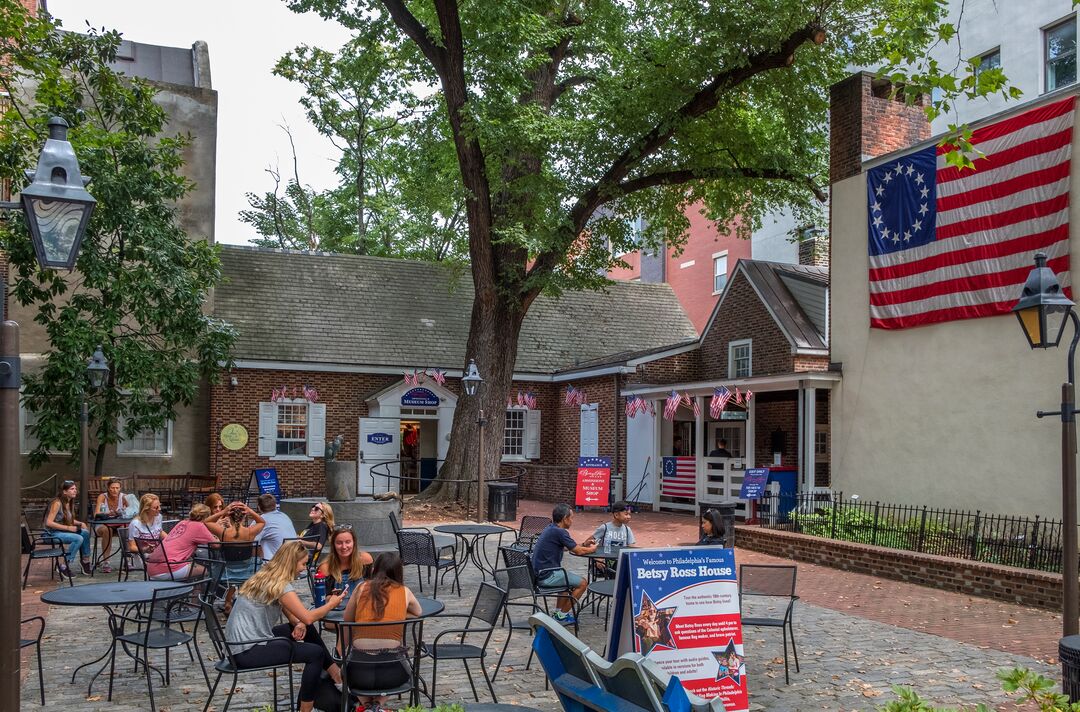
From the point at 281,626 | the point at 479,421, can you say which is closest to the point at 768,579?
the point at 281,626

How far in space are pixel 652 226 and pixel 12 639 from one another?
19.6 metres

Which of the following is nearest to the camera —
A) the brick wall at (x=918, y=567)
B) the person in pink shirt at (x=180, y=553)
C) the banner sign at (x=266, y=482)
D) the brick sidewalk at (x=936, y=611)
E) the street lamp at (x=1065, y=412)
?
the street lamp at (x=1065, y=412)

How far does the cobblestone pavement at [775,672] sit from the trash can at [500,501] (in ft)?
30.4

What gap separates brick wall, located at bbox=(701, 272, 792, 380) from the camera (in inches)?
840

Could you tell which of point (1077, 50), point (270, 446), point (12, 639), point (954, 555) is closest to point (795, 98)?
point (1077, 50)

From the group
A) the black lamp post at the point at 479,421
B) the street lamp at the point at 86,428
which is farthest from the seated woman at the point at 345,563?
the black lamp post at the point at 479,421

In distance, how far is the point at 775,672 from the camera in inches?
313

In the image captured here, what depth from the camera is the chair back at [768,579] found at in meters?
8.17

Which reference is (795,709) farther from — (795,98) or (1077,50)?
(1077,50)

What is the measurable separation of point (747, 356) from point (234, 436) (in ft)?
41.6

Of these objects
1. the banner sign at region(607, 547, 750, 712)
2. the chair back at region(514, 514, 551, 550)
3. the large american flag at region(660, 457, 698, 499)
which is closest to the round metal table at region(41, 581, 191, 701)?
the banner sign at region(607, 547, 750, 712)

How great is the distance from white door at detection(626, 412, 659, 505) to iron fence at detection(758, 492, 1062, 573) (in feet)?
19.1

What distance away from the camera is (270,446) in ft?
76.5

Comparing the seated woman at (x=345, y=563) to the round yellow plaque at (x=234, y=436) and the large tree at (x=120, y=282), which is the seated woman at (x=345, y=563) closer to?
the large tree at (x=120, y=282)
